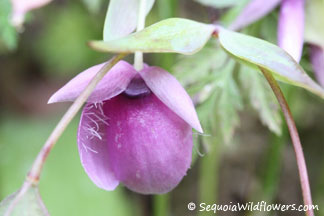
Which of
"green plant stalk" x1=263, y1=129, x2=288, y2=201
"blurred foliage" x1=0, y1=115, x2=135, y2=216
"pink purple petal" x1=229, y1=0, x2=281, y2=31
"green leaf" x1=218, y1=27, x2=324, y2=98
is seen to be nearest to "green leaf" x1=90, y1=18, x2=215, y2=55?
"green leaf" x1=218, y1=27, x2=324, y2=98

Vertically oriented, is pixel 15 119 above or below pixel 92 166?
below

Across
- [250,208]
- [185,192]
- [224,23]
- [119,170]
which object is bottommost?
[185,192]

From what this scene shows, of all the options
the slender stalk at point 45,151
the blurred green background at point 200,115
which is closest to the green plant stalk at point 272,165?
the blurred green background at point 200,115

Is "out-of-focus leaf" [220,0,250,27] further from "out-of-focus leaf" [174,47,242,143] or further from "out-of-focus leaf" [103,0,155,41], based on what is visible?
"out-of-focus leaf" [103,0,155,41]

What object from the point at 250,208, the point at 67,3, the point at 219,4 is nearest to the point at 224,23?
the point at 219,4

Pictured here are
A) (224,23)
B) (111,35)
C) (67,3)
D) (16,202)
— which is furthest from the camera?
(67,3)

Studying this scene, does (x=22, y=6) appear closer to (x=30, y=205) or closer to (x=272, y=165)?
(x=30, y=205)

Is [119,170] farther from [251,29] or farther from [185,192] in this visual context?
[185,192]
